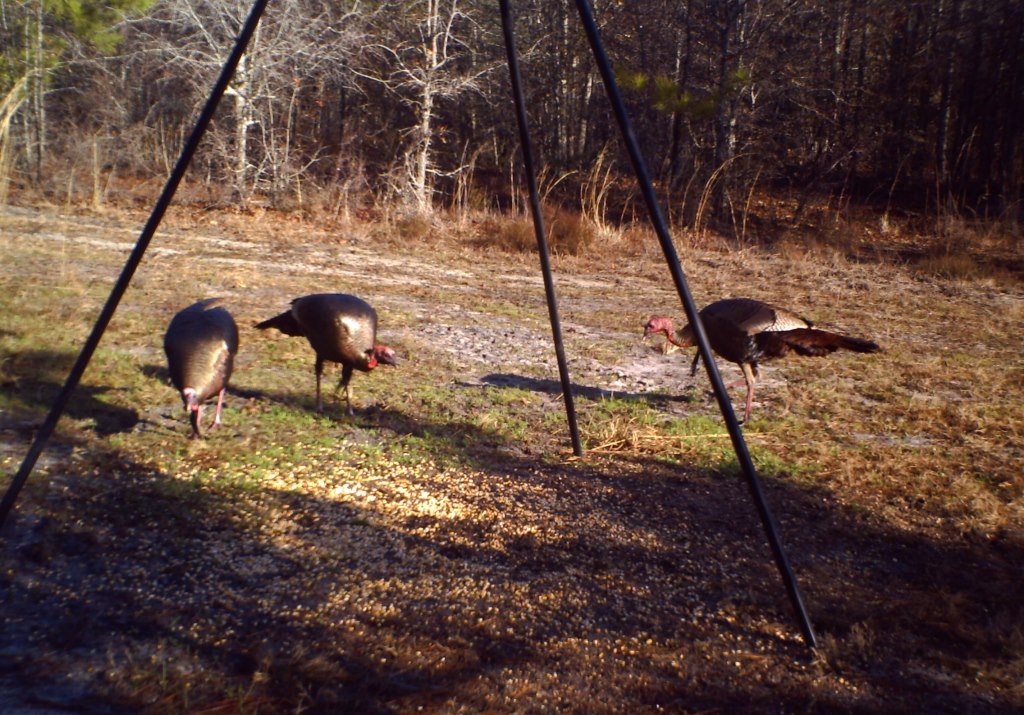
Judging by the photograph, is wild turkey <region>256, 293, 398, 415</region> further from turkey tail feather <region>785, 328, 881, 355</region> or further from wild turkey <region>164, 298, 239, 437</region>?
turkey tail feather <region>785, 328, 881, 355</region>

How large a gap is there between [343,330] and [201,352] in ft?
2.62

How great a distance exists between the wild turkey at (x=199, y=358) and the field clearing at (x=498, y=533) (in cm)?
28

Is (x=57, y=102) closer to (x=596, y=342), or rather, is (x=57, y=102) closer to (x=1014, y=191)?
(x=596, y=342)

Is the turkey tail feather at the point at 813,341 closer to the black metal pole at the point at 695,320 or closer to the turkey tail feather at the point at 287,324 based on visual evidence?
the black metal pole at the point at 695,320

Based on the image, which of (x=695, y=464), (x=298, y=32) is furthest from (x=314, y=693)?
(x=298, y=32)

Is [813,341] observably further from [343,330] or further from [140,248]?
[140,248]

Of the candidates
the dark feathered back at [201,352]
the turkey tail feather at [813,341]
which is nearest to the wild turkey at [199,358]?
the dark feathered back at [201,352]

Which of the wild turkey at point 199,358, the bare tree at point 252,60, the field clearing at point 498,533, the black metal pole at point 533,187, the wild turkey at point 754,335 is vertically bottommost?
the field clearing at point 498,533

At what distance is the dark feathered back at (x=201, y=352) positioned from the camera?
4305mm

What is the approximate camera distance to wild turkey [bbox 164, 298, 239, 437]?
4285mm

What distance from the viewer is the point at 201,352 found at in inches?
172

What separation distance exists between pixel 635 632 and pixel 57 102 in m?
17.2

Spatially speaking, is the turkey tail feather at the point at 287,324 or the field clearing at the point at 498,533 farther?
the turkey tail feather at the point at 287,324

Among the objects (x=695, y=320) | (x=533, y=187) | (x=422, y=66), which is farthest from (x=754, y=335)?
(x=422, y=66)
